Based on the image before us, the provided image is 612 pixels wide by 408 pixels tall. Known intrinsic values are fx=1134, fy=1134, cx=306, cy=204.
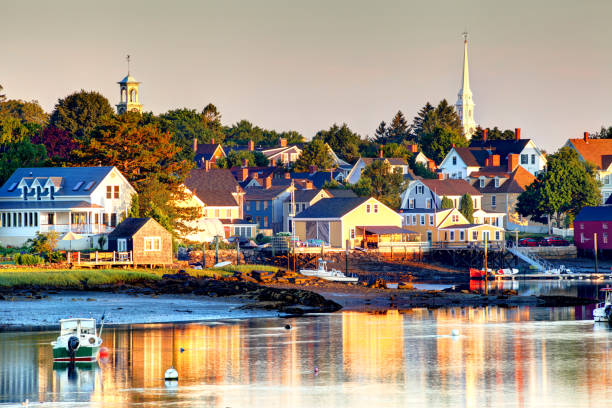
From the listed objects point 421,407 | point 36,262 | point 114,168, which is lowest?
point 421,407

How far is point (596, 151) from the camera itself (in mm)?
151875

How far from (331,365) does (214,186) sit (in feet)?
291

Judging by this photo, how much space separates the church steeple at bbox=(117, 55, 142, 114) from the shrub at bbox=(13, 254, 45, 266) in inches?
3128

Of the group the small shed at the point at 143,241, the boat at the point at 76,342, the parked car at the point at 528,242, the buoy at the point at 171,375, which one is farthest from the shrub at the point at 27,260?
the parked car at the point at 528,242

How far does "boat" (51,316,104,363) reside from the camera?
4581 cm

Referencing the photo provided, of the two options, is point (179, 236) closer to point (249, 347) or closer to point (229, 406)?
point (249, 347)

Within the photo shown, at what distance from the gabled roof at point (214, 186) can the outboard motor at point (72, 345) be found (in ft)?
252

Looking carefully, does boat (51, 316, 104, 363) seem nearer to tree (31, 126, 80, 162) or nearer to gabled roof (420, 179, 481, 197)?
gabled roof (420, 179, 481, 197)

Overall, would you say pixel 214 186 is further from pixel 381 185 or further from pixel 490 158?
Result: pixel 490 158

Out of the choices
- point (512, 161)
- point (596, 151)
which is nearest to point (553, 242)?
point (512, 161)

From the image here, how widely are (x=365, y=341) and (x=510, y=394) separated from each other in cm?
1407

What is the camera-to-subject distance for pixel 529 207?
131250 millimetres

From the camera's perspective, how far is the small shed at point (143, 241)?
8350cm

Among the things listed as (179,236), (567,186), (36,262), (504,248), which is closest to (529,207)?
(567,186)
